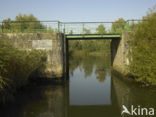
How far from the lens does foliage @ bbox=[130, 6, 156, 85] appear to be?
8660 mm

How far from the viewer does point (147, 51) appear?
29.3ft

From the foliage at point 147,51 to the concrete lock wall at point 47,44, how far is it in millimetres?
6120

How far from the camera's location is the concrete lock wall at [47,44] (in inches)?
518

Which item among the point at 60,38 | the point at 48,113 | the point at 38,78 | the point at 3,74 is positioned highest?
the point at 60,38

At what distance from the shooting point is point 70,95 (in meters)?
10.8

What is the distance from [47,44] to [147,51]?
25.4ft

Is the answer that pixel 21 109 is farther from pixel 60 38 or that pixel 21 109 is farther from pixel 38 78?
pixel 60 38

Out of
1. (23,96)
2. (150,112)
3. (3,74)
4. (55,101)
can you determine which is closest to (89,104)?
(55,101)

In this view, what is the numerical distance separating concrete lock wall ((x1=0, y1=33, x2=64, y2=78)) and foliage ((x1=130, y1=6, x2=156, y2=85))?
6120mm

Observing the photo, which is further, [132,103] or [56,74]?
[56,74]

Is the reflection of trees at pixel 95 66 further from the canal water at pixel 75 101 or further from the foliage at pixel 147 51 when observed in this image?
the foliage at pixel 147 51

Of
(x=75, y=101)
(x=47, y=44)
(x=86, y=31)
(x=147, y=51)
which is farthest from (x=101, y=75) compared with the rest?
(x=147, y=51)

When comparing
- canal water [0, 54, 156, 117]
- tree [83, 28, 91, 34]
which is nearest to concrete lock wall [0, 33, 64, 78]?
canal water [0, 54, 156, 117]

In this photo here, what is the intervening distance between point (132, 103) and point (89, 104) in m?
2.36
